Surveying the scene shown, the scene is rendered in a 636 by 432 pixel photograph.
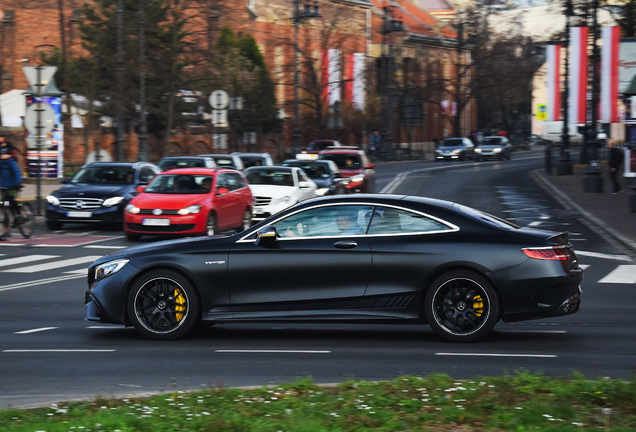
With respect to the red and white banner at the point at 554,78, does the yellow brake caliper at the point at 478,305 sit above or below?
below

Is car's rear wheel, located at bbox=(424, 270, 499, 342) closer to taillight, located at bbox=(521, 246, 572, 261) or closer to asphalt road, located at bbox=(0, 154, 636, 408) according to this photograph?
asphalt road, located at bbox=(0, 154, 636, 408)

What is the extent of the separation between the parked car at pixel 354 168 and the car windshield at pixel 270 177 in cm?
673

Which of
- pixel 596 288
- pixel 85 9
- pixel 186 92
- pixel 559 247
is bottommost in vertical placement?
pixel 596 288

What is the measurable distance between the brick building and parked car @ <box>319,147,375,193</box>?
58.4ft

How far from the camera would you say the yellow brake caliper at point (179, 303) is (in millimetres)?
9773

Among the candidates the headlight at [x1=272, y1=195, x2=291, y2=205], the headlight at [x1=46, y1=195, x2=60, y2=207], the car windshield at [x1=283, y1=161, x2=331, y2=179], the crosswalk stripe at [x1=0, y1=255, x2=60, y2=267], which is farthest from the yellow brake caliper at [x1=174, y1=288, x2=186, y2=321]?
the car windshield at [x1=283, y1=161, x2=331, y2=179]

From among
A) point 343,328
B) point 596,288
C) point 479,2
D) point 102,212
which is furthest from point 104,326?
point 479,2

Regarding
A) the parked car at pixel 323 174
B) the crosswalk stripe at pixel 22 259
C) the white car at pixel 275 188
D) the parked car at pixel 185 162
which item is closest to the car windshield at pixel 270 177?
the white car at pixel 275 188

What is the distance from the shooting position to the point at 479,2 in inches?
3228

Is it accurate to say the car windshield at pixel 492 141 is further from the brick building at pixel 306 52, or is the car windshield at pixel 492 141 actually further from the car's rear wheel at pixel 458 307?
the car's rear wheel at pixel 458 307

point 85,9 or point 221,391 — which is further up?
point 85,9

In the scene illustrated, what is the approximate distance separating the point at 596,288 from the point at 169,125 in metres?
36.3

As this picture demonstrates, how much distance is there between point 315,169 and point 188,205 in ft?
34.4

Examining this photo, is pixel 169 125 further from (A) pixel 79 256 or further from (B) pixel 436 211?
(B) pixel 436 211
